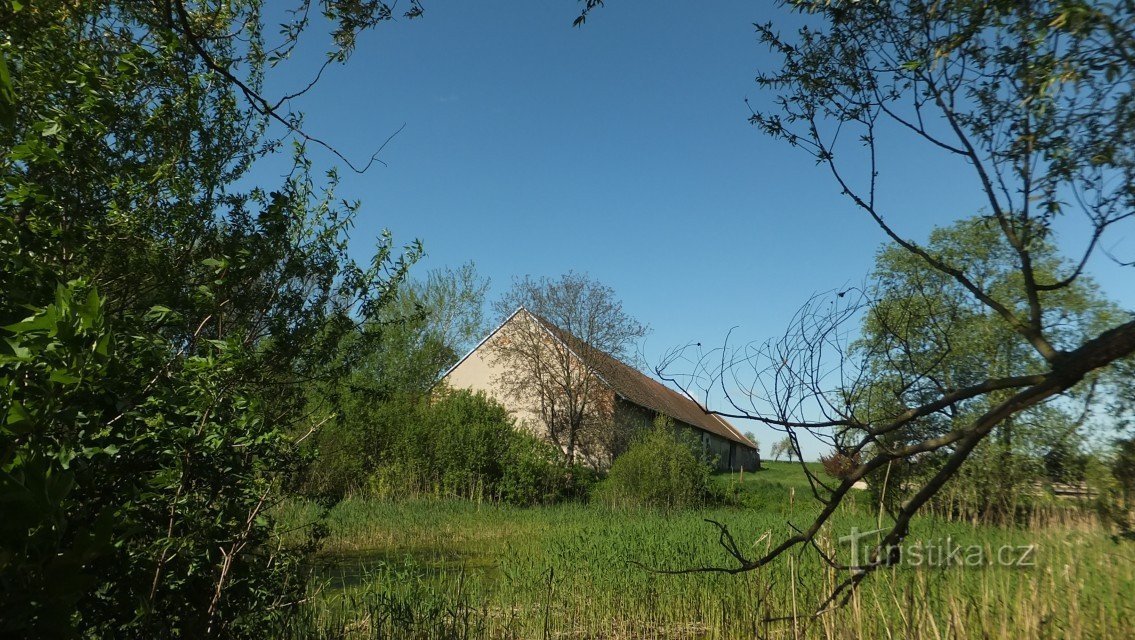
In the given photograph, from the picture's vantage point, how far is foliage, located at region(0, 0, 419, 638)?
1376 millimetres

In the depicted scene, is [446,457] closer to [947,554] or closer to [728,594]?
[728,594]

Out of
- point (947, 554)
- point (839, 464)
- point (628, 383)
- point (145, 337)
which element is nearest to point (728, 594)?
point (947, 554)

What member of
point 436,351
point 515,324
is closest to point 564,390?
point 515,324

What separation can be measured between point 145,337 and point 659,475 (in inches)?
766

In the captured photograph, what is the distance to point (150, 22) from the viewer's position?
12.5 ft

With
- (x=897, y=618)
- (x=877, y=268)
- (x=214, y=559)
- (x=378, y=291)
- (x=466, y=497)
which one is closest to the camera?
(x=214, y=559)

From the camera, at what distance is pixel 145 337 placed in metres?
2.75

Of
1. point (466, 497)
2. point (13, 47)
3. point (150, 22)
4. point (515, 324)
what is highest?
point (515, 324)

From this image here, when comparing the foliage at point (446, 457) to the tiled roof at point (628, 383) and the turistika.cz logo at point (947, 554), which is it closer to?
the tiled roof at point (628, 383)

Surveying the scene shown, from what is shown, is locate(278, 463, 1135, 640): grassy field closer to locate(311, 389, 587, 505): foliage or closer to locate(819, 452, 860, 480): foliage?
locate(819, 452, 860, 480): foliage

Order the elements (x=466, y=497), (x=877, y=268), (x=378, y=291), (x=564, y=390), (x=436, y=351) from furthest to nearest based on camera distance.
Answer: (x=436, y=351)
(x=564, y=390)
(x=466, y=497)
(x=877, y=268)
(x=378, y=291)

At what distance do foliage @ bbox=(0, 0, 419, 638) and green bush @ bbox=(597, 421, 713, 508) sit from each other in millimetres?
16754

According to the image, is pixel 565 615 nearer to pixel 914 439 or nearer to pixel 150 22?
pixel 914 439

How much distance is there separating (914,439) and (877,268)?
19306 millimetres
